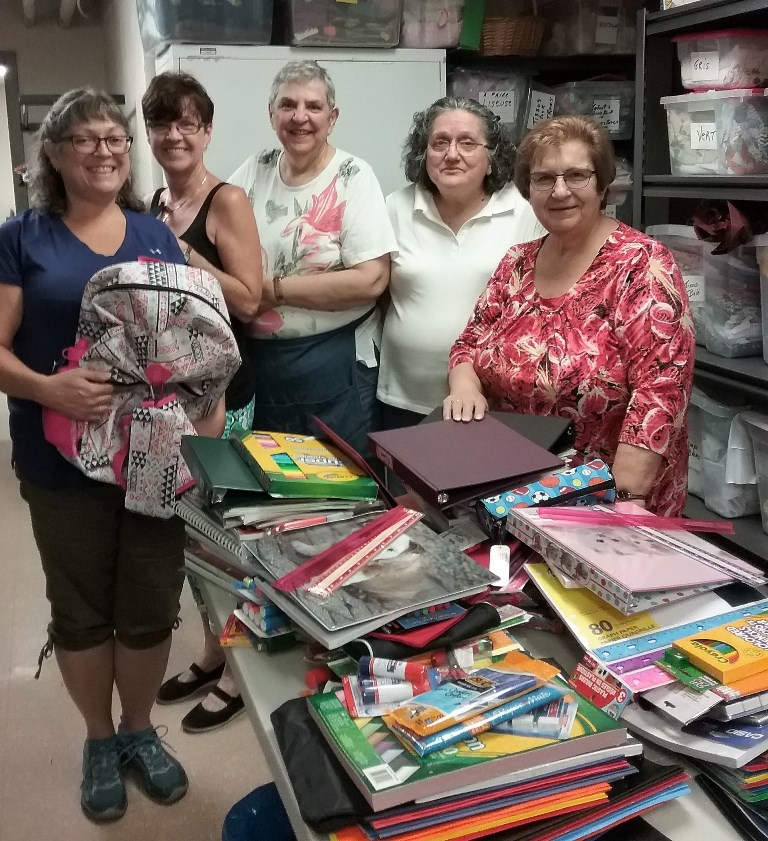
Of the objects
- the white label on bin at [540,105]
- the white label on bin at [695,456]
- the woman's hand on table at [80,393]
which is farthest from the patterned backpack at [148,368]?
the white label on bin at [540,105]

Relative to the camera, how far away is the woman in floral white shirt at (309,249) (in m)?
2.06

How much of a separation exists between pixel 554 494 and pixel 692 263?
58.6 inches

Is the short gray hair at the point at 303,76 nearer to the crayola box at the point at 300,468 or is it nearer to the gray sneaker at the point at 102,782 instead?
the crayola box at the point at 300,468

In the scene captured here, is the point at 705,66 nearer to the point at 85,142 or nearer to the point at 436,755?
the point at 85,142

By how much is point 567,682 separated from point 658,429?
2.15ft

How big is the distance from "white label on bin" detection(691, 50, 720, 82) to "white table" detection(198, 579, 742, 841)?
1.80 meters

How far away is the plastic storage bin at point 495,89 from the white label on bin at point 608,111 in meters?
0.27

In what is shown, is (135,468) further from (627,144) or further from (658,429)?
(627,144)

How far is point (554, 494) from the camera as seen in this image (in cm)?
125

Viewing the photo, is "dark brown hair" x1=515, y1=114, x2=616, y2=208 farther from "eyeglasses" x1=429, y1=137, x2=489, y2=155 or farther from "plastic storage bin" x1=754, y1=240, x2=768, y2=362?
"plastic storage bin" x1=754, y1=240, x2=768, y2=362

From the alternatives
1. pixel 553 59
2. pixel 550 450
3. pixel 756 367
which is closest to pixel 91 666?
pixel 550 450

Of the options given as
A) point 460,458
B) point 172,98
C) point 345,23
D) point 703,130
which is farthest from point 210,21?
point 460,458

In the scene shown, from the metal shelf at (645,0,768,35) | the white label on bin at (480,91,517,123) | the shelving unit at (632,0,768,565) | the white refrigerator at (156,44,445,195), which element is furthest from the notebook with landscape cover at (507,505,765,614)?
the white label on bin at (480,91,517,123)

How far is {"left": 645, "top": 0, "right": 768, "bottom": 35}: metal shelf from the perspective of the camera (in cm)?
213
